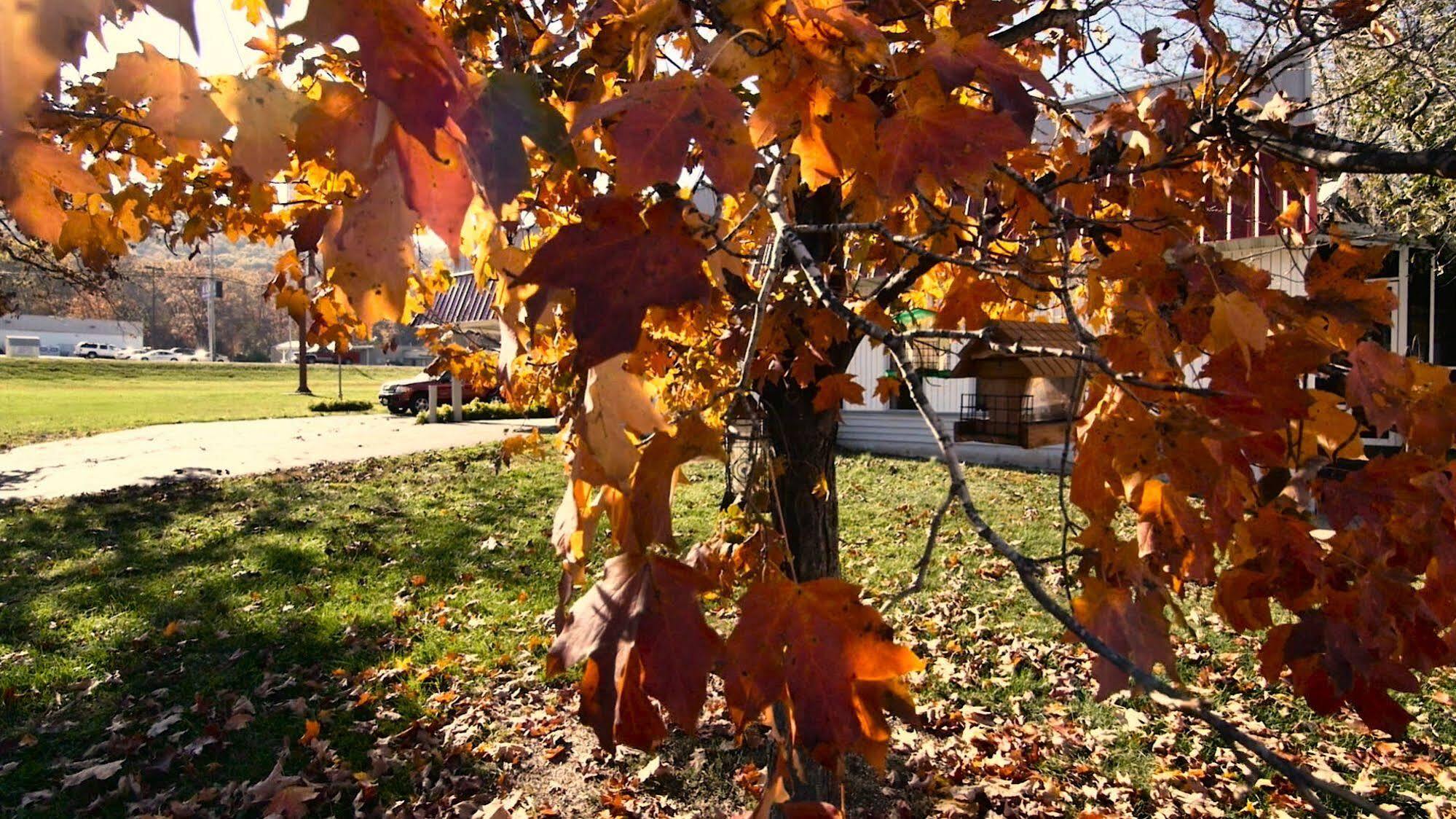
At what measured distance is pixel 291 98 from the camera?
112 centimetres

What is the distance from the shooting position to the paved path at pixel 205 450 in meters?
10.9

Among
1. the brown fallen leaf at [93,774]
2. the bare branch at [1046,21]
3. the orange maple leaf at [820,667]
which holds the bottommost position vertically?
the brown fallen leaf at [93,774]

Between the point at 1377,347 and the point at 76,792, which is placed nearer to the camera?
the point at 1377,347

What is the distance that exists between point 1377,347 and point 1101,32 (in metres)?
3.90

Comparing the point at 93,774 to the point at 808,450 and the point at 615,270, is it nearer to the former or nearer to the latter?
the point at 808,450

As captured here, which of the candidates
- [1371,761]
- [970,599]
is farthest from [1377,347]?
[970,599]

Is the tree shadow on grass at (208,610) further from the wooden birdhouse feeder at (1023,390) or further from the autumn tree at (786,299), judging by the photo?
the wooden birdhouse feeder at (1023,390)

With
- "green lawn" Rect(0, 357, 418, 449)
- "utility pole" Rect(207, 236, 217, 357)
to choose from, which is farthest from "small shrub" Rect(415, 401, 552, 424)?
"utility pole" Rect(207, 236, 217, 357)

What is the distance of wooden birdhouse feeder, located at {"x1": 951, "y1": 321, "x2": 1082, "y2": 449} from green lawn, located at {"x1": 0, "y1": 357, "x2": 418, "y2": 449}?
56.1ft

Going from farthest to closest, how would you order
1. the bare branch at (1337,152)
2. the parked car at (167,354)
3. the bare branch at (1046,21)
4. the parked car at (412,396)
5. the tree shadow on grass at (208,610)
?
the parked car at (167,354), the parked car at (412,396), the tree shadow on grass at (208,610), the bare branch at (1046,21), the bare branch at (1337,152)

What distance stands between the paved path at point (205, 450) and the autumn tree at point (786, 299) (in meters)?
8.35

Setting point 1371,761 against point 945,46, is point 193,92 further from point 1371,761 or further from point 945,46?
point 1371,761

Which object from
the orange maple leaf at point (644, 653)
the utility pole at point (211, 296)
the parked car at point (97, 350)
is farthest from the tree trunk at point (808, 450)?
the parked car at point (97, 350)

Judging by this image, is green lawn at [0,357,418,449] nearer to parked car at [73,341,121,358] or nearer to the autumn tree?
the autumn tree
